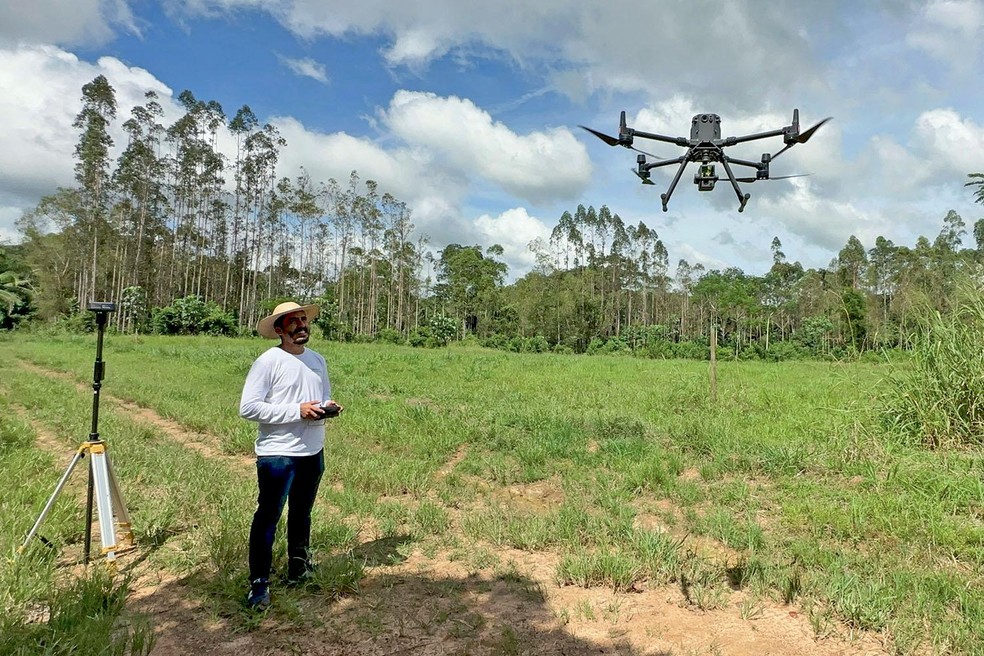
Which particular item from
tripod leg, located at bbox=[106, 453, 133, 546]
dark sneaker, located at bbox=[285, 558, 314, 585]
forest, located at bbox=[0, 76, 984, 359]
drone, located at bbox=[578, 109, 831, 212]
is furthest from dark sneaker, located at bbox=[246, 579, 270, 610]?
forest, located at bbox=[0, 76, 984, 359]

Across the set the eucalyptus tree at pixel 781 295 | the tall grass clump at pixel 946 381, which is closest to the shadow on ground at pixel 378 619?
the tall grass clump at pixel 946 381

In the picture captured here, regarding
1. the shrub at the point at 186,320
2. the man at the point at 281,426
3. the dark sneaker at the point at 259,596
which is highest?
the shrub at the point at 186,320

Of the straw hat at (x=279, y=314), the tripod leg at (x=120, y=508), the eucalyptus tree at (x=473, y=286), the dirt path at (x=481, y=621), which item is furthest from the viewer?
the eucalyptus tree at (x=473, y=286)

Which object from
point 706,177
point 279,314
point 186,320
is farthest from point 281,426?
point 186,320

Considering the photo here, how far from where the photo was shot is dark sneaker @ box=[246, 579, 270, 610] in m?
2.81

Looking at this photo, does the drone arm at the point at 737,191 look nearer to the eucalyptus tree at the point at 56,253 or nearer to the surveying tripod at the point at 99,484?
the surveying tripod at the point at 99,484

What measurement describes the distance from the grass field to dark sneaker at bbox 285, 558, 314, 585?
81mm

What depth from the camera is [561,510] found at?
4199 millimetres

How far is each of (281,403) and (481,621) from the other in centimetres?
154

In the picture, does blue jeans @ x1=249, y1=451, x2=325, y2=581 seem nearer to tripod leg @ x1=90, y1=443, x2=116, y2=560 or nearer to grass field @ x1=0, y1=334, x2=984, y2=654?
grass field @ x1=0, y1=334, x2=984, y2=654

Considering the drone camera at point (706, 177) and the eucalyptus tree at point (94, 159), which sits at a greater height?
the eucalyptus tree at point (94, 159)

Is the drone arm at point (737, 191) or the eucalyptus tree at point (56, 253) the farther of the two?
the eucalyptus tree at point (56, 253)

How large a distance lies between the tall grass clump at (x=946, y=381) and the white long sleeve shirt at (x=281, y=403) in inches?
229

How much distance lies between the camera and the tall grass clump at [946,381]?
5.29 m
